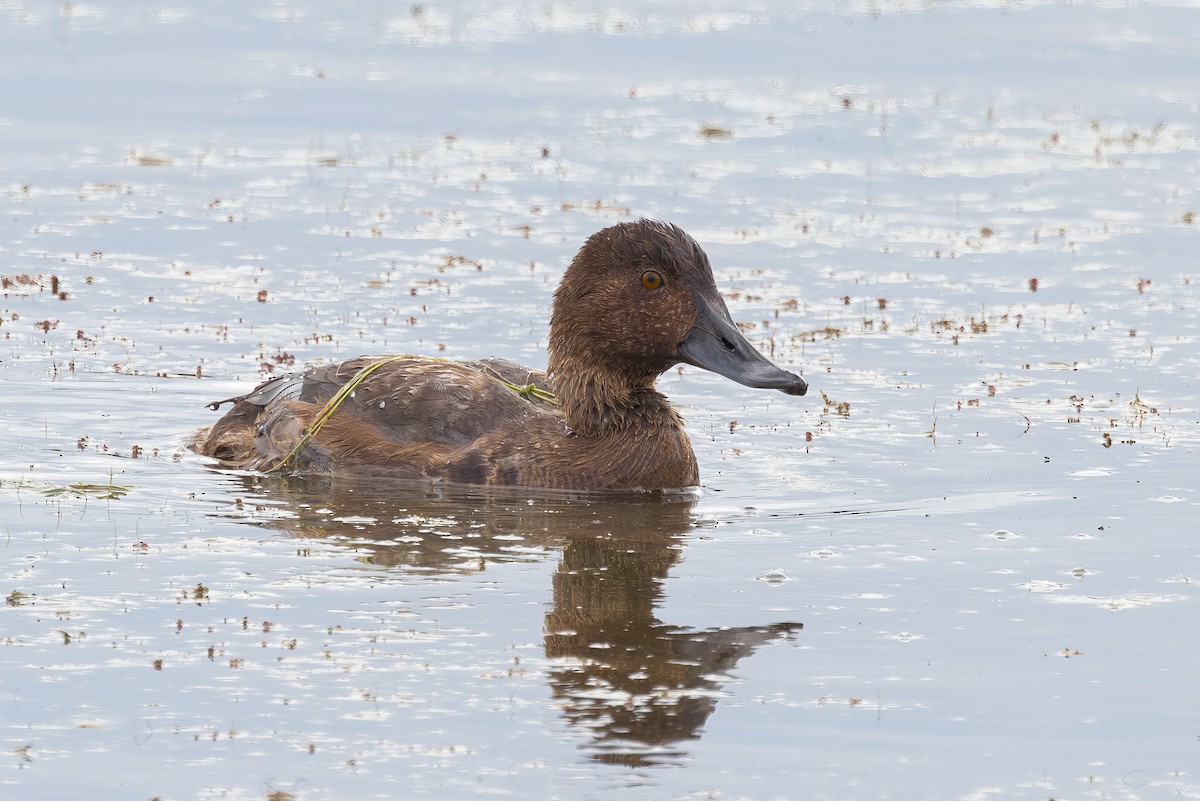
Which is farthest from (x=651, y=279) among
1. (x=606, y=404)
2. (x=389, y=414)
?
(x=389, y=414)

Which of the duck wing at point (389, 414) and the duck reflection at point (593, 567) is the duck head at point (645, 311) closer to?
the duck wing at point (389, 414)

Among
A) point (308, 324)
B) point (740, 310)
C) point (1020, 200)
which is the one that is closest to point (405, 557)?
point (308, 324)

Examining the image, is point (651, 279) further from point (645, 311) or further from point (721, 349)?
point (721, 349)

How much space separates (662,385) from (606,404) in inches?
139

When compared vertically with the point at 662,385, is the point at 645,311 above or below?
above

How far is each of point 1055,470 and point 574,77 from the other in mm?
18613

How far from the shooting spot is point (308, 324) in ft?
60.3

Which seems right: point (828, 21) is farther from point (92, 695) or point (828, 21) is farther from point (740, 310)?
point (92, 695)

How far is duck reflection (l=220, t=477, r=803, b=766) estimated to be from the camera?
8.98 metres

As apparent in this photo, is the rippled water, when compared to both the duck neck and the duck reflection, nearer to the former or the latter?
the duck reflection

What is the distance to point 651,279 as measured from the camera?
13484 millimetres

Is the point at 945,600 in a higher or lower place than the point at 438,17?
lower

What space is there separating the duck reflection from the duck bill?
2.99ft

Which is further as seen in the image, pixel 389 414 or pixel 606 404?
pixel 389 414
